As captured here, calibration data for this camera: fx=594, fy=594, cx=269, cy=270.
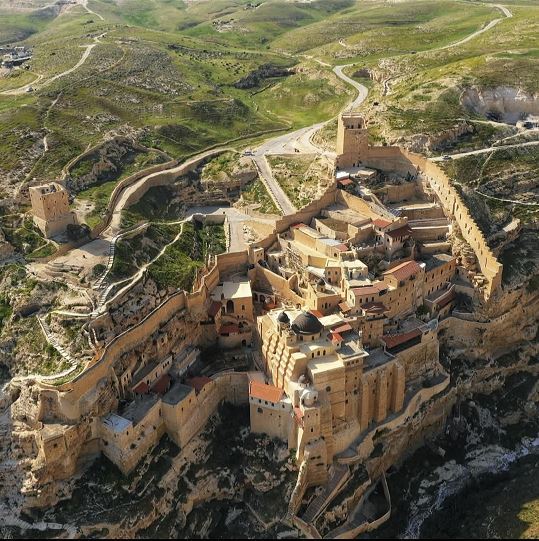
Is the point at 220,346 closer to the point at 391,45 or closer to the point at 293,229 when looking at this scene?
the point at 293,229

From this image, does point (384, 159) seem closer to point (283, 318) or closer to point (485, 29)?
point (283, 318)

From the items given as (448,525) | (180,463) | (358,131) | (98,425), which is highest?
(358,131)

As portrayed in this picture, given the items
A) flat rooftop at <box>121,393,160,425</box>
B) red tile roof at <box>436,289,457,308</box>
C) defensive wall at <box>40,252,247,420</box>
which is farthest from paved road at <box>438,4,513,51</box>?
flat rooftop at <box>121,393,160,425</box>

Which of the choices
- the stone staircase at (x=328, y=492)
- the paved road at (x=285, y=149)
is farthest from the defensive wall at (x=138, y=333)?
the stone staircase at (x=328, y=492)

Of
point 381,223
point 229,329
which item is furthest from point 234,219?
point 229,329

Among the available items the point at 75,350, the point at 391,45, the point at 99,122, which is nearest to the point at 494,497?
the point at 75,350

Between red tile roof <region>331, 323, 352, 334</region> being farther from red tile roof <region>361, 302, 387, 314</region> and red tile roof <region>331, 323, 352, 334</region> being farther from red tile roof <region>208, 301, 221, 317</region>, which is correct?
red tile roof <region>208, 301, 221, 317</region>
